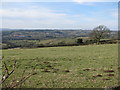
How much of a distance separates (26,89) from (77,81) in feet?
8.79

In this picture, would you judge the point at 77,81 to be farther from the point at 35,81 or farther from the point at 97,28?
the point at 97,28

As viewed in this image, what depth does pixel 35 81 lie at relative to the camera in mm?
10398

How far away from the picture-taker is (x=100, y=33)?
67625mm

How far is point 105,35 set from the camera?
68.7 meters

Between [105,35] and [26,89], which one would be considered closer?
[26,89]

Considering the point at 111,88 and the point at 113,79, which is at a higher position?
the point at 111,88

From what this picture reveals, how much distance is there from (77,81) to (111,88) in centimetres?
763

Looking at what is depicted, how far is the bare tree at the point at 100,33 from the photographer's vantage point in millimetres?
65644

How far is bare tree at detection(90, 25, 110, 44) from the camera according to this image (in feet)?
215

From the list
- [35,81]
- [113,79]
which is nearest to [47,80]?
[35,81]

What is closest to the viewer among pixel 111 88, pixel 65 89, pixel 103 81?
pixel 111 88

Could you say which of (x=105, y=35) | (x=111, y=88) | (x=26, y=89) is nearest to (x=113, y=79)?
(x=26, y=89)

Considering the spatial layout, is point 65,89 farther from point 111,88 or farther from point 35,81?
point 111,88

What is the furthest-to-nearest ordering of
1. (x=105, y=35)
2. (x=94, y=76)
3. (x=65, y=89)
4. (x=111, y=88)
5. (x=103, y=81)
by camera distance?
(x=105, y=35) < (x=94, y=76) < (x=103, y=81) < (x=65, y=89) < (x=111, y=88)
